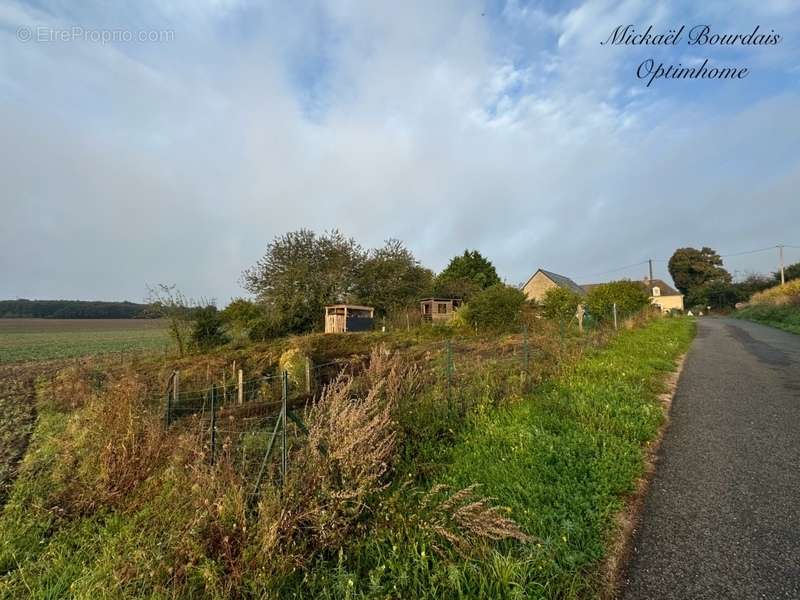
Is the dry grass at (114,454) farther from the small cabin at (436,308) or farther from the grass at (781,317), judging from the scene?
the small cabin at (436,308)

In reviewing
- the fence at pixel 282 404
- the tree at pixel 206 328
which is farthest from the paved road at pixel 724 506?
the tree at pixel 206 328

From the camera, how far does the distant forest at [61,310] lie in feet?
218

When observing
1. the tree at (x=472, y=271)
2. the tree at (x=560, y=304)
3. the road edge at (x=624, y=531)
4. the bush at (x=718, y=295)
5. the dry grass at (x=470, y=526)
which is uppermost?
the tree at (x=472, y=271)

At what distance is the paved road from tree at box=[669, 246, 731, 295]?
58.2 meters

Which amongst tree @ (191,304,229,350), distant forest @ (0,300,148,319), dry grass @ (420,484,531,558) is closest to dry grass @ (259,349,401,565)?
dry grass @ (420,484,531,558)

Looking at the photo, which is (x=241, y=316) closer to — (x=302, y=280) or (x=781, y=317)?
(x=302, y=280)

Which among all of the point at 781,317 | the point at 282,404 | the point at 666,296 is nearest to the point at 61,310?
the point at 282,404

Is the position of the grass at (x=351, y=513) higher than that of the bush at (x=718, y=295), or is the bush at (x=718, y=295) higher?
the bush at (x=718, y=295)

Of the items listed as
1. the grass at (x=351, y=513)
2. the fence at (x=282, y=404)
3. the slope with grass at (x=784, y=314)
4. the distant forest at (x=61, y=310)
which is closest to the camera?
the grass at (x=351, y=513)

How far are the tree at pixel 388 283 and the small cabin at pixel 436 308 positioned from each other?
2.59 ft

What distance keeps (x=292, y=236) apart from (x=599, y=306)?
1915 centimetres

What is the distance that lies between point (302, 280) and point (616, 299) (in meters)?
17.8

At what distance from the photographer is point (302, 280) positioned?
24.3 meters

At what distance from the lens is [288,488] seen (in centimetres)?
280
